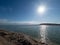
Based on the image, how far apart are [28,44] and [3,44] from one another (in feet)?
17.8

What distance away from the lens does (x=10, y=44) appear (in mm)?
19156

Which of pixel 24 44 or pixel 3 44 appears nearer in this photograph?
pixel 3 44

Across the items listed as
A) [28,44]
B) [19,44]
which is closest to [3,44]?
[19,44]

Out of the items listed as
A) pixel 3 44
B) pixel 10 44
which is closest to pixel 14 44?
pixel 10 44

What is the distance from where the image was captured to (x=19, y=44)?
2019cm

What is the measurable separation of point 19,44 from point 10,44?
1.98 m

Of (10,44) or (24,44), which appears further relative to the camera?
(24,44)

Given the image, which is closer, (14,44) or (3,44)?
(3,44)

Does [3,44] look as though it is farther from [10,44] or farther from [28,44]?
[28,44]

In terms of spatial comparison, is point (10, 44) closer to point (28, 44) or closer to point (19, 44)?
point (19, 44)

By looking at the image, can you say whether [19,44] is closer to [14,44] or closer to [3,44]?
[14,44]

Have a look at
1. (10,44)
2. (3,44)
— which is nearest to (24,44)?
(10,44)

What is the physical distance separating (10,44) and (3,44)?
150 cm

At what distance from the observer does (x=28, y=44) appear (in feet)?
68.5
